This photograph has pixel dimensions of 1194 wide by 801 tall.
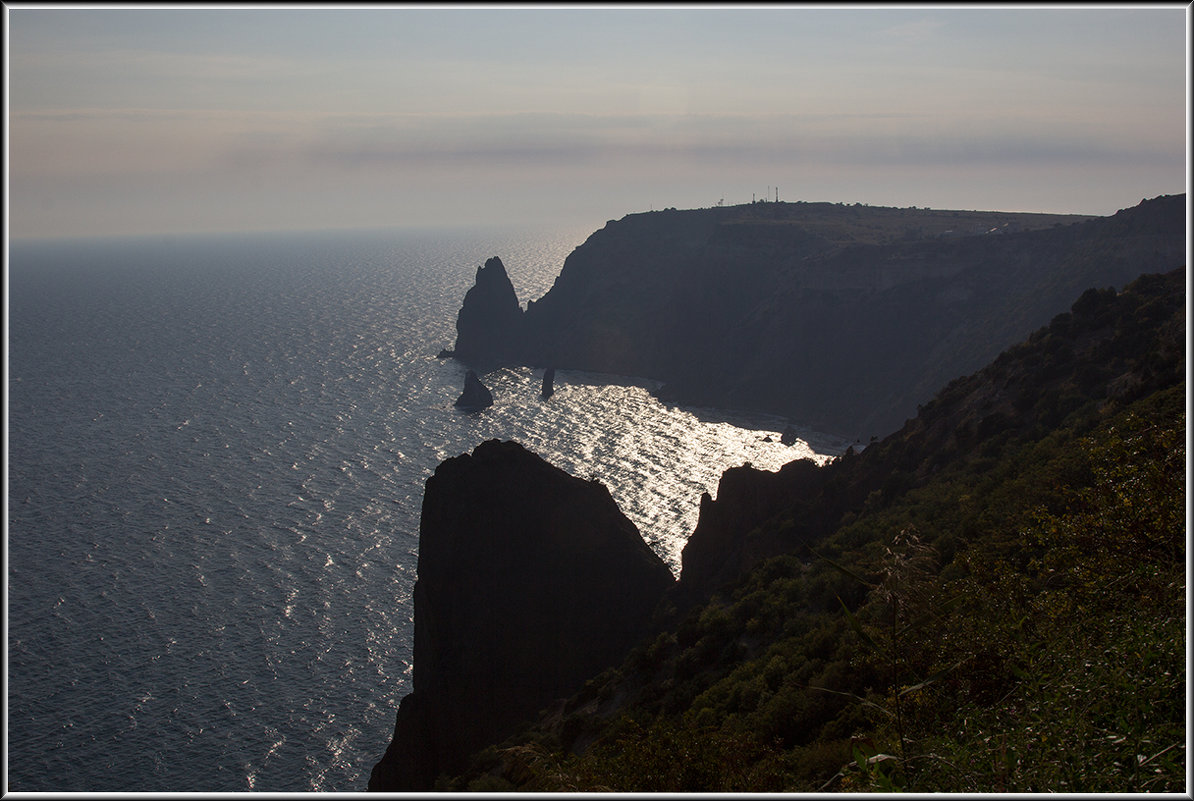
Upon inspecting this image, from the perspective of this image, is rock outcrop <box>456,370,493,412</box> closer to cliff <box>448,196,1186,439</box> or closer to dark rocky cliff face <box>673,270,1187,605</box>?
cliff <box>448,196,1186,439</box>

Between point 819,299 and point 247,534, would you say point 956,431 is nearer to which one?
point 247,534

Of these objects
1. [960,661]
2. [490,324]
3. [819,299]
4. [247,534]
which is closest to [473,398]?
[490,324]

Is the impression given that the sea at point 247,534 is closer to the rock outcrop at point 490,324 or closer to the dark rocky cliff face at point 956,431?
the rock outcrop at point 490,324

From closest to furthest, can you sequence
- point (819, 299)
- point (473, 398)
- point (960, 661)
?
point (960, 661), point (473, 398), point (819, 299)

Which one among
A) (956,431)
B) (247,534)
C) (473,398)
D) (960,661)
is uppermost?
(956,431)

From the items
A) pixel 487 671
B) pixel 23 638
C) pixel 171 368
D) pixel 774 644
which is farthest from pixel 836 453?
pixel 171 368

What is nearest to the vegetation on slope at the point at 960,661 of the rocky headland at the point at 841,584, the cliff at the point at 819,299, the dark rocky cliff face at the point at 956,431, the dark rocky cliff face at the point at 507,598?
the rocky headland at the point at 841,584
